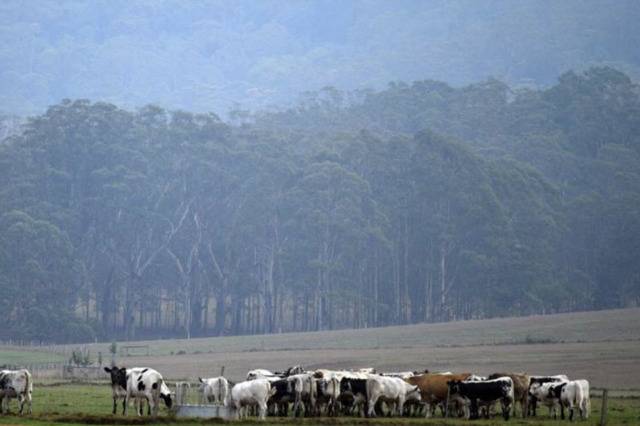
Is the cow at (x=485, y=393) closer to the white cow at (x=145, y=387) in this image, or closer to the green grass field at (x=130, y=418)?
the green grass field at (x=130, y=418)

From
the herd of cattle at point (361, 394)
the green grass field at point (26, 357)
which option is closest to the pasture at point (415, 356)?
the green grass field at point (26, 357)

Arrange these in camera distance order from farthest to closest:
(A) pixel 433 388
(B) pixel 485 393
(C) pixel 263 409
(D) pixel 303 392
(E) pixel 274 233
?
(E) pixel 274 233 < (A) pixel 433 388 < (D) pixel 303 392 < (B) pixel 485 393 < (C) pixel 263 409

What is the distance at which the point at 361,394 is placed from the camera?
37781mm

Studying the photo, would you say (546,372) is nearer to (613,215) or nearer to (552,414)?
(552,414)

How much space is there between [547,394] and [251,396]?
27.2ft

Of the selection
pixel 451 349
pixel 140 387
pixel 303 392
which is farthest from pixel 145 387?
pixel 451 349

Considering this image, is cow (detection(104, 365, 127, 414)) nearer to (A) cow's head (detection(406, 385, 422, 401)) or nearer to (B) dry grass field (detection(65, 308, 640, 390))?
(A) cow's head (detection(406, 385, 422, 401))

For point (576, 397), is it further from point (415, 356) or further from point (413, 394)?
point (415, 356)

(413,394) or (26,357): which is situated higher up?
(26,357)

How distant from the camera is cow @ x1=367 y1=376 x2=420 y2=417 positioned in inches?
1485

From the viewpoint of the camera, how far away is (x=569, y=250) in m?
134

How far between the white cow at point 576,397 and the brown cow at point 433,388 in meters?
3.38

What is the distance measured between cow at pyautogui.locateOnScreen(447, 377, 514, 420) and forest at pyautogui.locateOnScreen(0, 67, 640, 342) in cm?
8046

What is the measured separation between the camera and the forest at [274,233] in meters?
122
